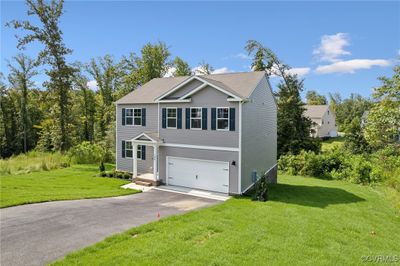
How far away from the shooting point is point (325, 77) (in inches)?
2020

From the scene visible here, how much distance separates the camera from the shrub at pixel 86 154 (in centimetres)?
2675

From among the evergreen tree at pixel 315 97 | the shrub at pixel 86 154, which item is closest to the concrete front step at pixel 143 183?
the shrub at pixel 86 154

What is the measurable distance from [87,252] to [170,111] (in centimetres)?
1150

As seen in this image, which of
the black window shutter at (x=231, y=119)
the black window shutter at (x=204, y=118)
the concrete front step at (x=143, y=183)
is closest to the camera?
the black window shutter at (x=231, y=119)

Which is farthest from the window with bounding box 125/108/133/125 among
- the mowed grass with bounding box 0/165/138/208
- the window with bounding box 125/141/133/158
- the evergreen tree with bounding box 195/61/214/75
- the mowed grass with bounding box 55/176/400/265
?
the evergreen tree with bounding box 195/61/214/75

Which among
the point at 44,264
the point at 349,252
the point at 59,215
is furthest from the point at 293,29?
the point at 44,264

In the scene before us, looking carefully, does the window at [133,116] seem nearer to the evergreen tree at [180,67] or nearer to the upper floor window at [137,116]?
the upper floor window at [137,116]

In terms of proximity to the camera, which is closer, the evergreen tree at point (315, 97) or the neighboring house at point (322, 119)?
the neighboring house at point (322, 119)

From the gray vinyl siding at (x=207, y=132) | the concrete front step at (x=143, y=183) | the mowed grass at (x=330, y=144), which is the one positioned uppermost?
the gray vinyl siding at (x=207, y=132)

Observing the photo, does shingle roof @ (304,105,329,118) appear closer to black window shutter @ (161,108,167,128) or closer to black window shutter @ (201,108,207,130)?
black window shutter @ (161,108,167,128)

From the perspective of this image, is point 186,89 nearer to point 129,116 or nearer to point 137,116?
point 137,116

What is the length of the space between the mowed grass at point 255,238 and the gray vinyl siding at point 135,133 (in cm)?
847

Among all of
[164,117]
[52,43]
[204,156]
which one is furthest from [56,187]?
[52,43]

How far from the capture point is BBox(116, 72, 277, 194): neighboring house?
603 inches
